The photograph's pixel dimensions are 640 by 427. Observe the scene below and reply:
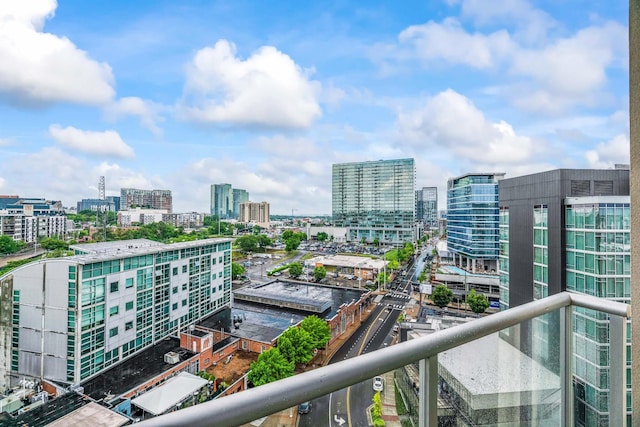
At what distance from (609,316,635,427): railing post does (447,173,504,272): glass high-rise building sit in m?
14.6

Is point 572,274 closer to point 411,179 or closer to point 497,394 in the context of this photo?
point 497,394

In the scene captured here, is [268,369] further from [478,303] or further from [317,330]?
[478,303]

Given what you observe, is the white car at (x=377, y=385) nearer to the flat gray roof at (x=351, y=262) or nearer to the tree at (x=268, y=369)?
the tree at (x=268, y=369)

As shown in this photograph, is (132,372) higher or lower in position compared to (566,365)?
lower

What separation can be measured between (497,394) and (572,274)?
435cm

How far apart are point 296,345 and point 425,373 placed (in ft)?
20.7

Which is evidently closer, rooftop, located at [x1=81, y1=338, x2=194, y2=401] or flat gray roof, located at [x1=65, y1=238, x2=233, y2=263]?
rooftop, located at [x1=81, y1=338, x2=194, y2=401]

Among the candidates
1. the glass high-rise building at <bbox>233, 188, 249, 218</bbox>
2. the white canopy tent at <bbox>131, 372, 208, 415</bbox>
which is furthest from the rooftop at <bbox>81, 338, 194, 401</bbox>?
the glass high-rise building at <bbox>233, 188, 249, 218</bbox>

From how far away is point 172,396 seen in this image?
450 centimetres

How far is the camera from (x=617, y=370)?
0.72 meters

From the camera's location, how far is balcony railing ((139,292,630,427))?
12.4 inches

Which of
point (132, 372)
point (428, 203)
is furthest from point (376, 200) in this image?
point (428, 203)

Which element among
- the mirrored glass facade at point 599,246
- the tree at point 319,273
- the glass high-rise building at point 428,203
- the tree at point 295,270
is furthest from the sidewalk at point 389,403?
the glass high-rise building at point 428,203

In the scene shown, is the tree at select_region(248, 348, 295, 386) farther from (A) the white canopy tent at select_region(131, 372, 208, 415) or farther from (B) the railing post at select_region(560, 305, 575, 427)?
(B) the railing post at select_region(560, 305, 575, 427)
